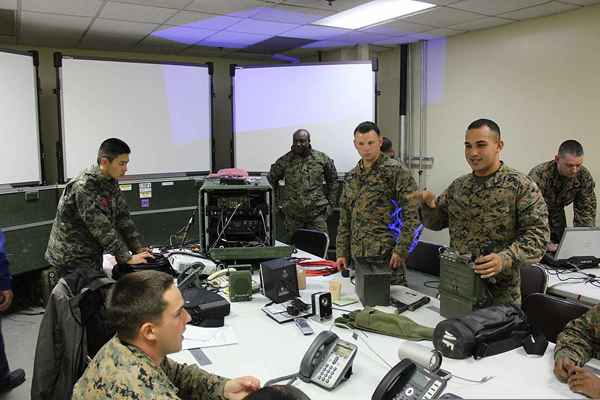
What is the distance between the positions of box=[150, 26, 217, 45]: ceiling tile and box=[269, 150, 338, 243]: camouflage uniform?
1.62 meters

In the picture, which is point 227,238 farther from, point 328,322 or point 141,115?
point 141,115

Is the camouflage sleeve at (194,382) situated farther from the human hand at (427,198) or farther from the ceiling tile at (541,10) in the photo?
the ceiling tile at (541,10)

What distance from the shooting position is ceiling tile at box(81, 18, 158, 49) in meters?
4.65

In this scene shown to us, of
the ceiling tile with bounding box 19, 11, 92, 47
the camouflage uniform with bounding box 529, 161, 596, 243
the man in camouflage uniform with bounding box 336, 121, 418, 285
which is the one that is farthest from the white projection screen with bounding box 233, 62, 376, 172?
the man in camouflage uniform with bounding box 336, 121, 418, 285

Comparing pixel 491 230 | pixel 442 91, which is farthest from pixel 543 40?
pixel 491 230

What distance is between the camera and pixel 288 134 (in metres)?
5.83

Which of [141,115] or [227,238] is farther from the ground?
[141,115]

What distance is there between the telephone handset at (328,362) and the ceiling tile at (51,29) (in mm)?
4013

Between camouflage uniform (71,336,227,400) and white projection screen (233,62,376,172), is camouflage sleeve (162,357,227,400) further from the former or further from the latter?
white projection screen (233,62,376,172)

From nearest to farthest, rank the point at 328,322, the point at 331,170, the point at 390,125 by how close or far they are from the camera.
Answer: the point at 328,322 < the point at 331,170 < the point at 390,125

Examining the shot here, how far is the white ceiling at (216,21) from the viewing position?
13.2 ft

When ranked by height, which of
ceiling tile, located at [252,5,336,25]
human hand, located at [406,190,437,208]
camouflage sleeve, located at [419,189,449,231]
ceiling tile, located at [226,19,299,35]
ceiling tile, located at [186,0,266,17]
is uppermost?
ceiling tile, located at [226,19,299,35]

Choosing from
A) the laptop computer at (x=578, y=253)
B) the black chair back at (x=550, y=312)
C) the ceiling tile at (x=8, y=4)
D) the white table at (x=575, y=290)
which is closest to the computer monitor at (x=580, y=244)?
the laptop computer at (x=578, y=253)

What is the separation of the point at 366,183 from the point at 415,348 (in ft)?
5.13
